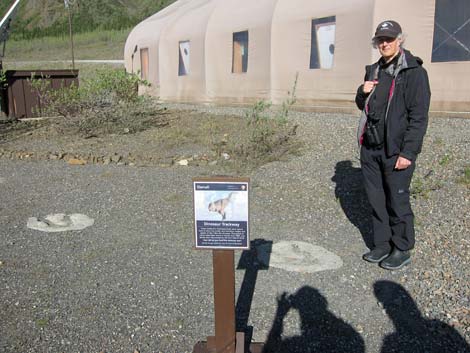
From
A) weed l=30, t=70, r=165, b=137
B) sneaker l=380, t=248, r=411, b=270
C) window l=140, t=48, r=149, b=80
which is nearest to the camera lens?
sneaker l=380, t=248, r=411, b=270

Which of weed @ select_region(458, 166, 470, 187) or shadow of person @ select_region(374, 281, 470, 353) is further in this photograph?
weed @ select_region(458, 166, 470, 187)

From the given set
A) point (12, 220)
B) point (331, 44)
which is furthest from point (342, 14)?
point (12, 220)

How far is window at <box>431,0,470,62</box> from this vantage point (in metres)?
9.99

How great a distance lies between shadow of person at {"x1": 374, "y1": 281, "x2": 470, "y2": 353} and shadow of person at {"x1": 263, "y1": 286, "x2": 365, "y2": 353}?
0.78ft

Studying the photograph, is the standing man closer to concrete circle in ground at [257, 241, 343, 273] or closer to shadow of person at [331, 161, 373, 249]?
concrete circle in ground at [257, 241, 343, 273]

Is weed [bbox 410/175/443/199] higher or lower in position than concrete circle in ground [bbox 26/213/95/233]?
higher

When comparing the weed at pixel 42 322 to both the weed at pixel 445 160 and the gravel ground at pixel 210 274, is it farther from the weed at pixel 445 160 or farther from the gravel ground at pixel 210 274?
the weed at pixel 445 160

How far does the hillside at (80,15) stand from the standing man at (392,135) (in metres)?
58.8

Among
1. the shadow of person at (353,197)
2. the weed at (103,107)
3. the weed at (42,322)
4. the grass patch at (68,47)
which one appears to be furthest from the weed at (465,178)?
the grass patch at (68,47)

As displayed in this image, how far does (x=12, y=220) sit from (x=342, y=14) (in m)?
8.93

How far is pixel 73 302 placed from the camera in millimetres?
3568

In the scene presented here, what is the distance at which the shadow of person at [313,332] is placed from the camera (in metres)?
3.02

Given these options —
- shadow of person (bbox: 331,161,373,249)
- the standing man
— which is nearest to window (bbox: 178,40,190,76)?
shadow of person (bbox: 331,161,373,249)

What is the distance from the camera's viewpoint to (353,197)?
5.82 m
